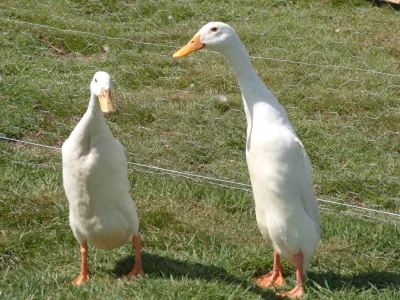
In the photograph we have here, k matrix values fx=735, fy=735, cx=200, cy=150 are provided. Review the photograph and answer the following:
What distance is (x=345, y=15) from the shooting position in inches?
277

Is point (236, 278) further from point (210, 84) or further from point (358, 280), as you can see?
point (210, 84)

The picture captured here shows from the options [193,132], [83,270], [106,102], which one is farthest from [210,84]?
[106,102]

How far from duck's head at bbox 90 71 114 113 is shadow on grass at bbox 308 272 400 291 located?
1.29m

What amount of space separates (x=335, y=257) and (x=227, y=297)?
777 millimetres

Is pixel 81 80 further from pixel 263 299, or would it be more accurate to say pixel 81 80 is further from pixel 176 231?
pixel 263 299

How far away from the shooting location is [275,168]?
3.27 meters

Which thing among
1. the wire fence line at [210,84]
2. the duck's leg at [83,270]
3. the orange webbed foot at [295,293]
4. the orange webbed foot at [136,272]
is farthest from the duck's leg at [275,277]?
the wire fence line at [210,84]

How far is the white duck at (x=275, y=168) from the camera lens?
10.7 ft

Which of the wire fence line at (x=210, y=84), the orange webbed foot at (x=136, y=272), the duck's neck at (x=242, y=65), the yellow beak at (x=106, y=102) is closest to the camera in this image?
the yellow beak at (x=106, y=102)

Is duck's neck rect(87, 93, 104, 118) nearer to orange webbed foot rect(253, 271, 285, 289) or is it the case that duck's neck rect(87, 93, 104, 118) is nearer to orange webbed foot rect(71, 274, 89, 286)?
orange webbed foot rect(71, 274, 89, 286)

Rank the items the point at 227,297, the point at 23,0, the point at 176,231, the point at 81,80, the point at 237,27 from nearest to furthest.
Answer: the point at 227,297, the point at 176,231, the point at 81,80, the point at 237,27, the point at 23,0

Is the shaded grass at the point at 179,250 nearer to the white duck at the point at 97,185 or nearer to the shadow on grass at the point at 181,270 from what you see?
the shadow on grass at the point at 181,270

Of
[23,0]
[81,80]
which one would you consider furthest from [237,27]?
[23,0]

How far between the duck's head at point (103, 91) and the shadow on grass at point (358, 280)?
1286mm
